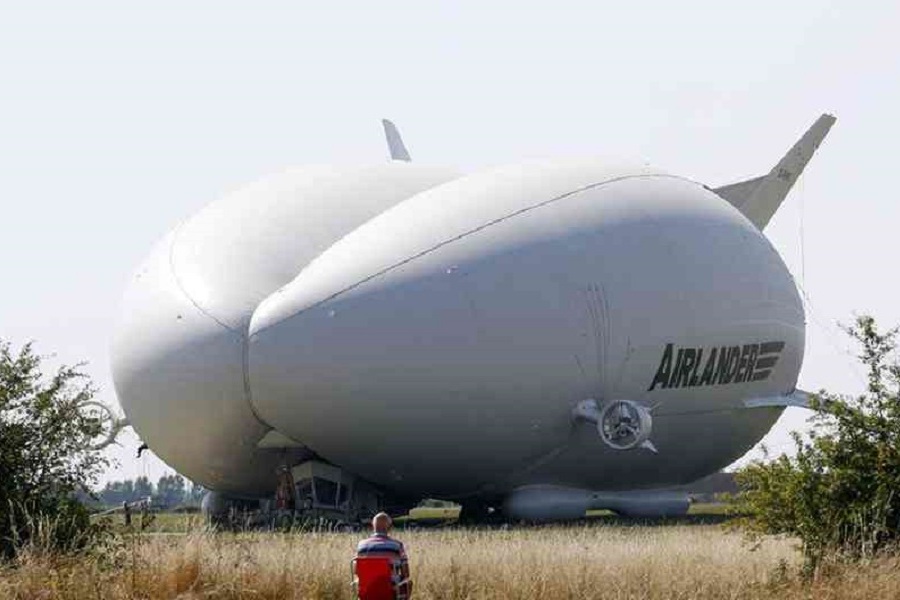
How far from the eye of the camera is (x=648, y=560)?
21188 mm

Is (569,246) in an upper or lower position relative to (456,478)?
upper

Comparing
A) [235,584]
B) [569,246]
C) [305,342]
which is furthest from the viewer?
[569,246]

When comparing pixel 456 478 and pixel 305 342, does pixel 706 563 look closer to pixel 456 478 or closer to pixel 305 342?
pixel 305 342

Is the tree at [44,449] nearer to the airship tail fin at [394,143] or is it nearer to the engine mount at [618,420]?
the engine mount at [618,420]

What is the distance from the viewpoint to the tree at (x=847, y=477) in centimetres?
2011

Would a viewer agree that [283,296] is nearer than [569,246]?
Yes

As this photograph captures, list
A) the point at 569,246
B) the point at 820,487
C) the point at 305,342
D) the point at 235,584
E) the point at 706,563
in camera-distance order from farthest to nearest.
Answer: the point at 569,246, the point at 305,342, the point at 706,563, the point at 820,487, the point at 235,584

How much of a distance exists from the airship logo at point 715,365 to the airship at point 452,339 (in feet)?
0.26

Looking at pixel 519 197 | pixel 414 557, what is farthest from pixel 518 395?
pixel 414 557

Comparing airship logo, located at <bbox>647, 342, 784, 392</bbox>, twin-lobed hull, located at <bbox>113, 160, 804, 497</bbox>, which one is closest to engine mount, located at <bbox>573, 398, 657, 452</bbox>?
twin-lobed hull, located at <bbox>113, 160, 804, 497</bbox>

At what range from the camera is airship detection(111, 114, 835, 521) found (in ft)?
113

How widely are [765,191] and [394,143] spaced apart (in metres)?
13.5

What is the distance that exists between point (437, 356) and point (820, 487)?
15.1 metres

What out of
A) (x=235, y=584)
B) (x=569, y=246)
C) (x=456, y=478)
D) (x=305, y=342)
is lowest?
(x=235, y=584)
